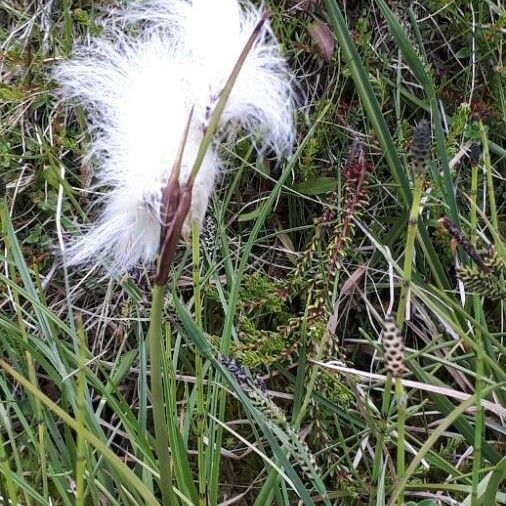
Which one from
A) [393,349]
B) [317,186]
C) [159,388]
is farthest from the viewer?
[317,186]

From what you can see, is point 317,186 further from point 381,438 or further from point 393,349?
point 393,349

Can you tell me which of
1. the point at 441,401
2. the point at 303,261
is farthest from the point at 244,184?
the point at 441,401

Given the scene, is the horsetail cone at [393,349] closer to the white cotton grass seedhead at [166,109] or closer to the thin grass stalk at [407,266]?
the thin grass stalk at [407,266]

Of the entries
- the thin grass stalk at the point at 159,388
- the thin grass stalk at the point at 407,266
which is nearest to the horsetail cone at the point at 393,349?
the thin grass stalk at the point at 407,266

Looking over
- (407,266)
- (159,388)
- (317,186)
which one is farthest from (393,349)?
(317,186)

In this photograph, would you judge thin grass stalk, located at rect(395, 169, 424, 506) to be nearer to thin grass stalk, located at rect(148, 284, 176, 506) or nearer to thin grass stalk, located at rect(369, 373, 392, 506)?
thin grass stalk, located at rect(369, 373, 392, 506)

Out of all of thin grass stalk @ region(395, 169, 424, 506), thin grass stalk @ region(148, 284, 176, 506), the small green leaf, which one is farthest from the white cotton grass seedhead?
the small green leaf

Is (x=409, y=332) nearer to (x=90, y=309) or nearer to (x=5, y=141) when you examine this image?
(x=90, y=309)

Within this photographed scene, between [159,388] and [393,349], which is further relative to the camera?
[159,388]

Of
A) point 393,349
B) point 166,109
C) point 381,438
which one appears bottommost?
point 381,438

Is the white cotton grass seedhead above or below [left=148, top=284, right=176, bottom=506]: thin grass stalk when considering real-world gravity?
above
